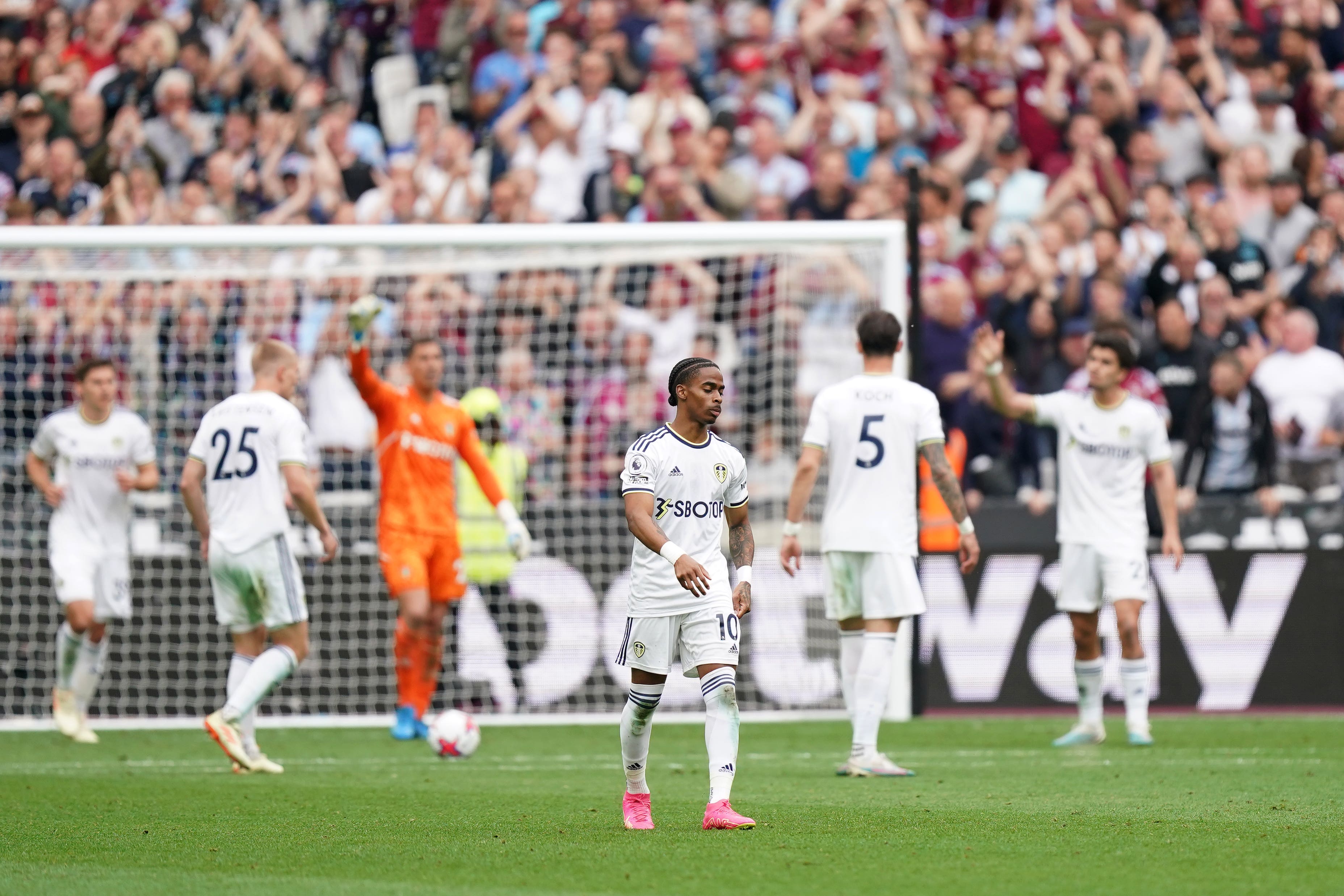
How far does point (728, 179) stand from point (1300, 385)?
17.8ft

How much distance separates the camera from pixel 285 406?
10461 mm

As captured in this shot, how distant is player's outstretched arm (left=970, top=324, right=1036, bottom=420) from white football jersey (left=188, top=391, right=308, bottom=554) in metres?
3.94

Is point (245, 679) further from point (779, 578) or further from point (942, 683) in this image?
point (942, 683)

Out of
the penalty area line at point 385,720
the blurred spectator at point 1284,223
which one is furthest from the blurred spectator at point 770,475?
the blurred spectator at point 1284,223

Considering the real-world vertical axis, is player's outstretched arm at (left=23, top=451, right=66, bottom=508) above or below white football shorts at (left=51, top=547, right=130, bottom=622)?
above

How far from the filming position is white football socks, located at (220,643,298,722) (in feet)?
32.8

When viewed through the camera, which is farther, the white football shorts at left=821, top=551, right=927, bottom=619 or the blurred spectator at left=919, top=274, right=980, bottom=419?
the blurred spectator at left=919, top=274, right=980, bottom=419

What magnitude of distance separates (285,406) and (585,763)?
2705 mm

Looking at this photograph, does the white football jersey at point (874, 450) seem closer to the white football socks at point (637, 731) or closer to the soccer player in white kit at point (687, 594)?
the soccer player in white kit at point (687, 594)

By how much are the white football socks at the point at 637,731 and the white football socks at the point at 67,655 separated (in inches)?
256

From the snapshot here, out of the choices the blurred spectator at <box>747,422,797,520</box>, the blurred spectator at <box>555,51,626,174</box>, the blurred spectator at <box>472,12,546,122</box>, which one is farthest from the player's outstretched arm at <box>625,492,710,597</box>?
the blurred spectator at <box>472,12,546,122</box>

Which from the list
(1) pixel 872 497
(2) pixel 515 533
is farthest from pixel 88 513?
(1) pixel 872 497

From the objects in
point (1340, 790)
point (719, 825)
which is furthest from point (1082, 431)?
point (719, 825)

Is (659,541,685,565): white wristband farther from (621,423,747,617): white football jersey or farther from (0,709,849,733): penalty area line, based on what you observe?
(0,709,849,733): penalty area line
